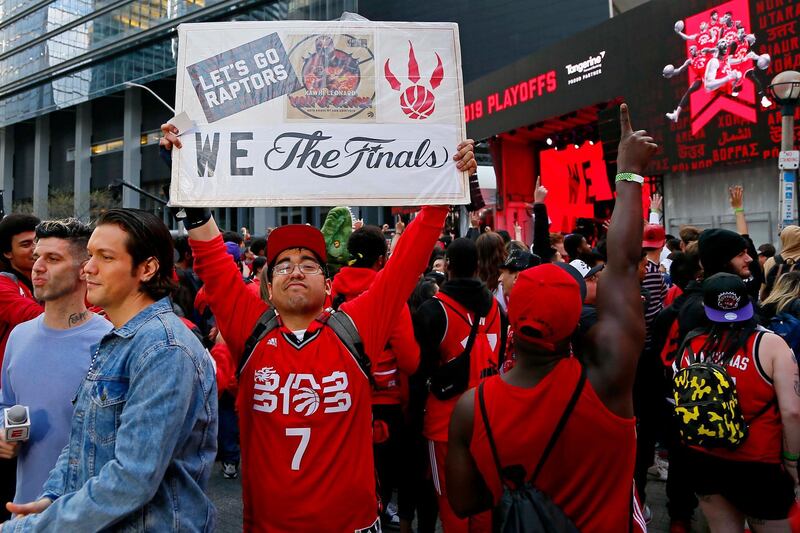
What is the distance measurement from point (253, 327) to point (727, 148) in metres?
13.2

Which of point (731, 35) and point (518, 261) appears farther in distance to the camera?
point (731, 35)

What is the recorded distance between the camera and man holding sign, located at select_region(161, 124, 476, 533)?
8.02ft

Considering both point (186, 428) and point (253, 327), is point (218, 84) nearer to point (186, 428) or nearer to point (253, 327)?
point (253, 327)

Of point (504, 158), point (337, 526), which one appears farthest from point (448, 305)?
point (504, 158)

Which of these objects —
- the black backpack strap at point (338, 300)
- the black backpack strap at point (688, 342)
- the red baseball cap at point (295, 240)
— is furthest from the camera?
the black backpack strap at point (338, 300)

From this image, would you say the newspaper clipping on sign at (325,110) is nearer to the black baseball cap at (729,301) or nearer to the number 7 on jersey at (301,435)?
the number 7 on jersey at (301,435)

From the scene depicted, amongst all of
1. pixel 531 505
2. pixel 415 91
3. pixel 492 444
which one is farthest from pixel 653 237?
pixel 531 505

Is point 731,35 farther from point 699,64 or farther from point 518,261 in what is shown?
point 518,261

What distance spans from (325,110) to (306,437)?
5.45 ft

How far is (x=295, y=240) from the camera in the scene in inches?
108

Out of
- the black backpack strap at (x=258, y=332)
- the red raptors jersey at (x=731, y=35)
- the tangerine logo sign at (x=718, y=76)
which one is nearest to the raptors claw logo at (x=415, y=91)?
the black backpack strap at (x=258, y=332)

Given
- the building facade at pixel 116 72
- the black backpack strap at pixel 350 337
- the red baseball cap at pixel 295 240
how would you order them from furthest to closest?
the building facade at pixel 116 72 → the red baseball cap at pixel 295 240 → the black backpack strap at pixel 350 337

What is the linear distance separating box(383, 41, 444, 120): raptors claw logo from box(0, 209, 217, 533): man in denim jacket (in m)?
1.52

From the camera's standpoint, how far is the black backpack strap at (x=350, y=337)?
261 centimetres
